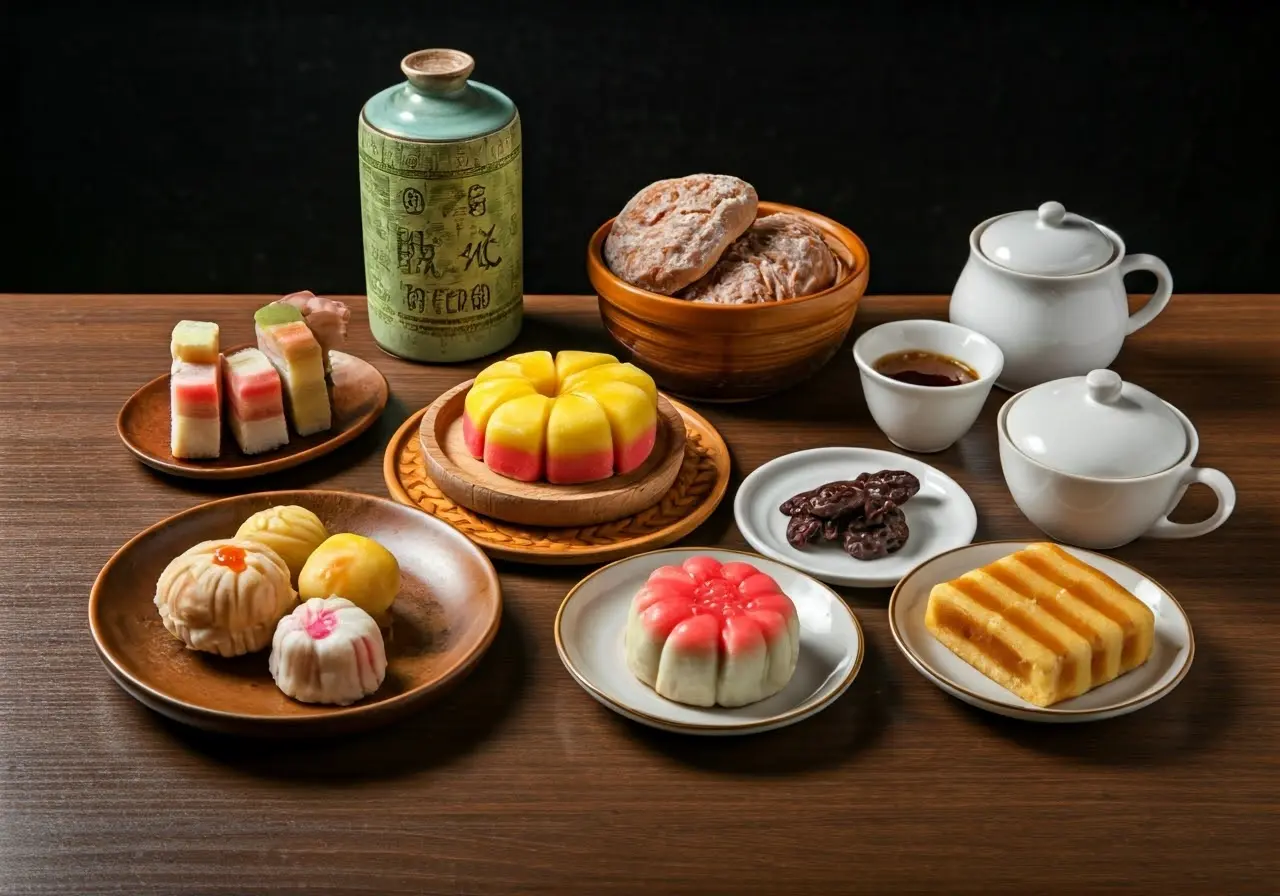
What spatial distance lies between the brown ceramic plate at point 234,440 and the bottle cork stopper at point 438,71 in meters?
0.34

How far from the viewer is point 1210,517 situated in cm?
145

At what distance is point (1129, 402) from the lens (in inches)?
55.9

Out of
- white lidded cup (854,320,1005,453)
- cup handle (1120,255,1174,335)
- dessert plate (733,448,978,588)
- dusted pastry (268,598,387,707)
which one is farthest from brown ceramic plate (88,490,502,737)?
cup handle (1120,255,1174,335)

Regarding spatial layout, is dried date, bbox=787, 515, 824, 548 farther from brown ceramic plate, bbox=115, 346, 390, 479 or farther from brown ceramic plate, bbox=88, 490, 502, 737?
brown ceramic plate, bbox=115, 346, 390, 479

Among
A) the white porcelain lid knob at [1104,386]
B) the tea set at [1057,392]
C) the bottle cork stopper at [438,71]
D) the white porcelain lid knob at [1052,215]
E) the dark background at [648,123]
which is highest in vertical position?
the bottle cork stopper at [438,71]

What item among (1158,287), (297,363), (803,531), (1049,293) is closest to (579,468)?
(803,531)

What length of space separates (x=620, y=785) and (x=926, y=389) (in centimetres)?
62

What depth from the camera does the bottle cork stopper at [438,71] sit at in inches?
64.9

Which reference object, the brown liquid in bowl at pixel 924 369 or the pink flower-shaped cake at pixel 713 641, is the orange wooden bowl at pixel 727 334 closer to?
the brown liquid in bowl at pixel 924 369

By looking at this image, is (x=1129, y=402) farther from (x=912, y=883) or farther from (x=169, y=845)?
(x=169, y=845)

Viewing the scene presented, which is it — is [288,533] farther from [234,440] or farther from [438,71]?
[438,71]

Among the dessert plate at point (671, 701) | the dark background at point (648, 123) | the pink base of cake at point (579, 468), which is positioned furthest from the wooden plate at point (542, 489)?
the dark background at point (648, 123)

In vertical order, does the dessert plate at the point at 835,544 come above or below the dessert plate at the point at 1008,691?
below

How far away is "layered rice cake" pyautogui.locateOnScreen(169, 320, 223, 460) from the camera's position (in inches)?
59.3
